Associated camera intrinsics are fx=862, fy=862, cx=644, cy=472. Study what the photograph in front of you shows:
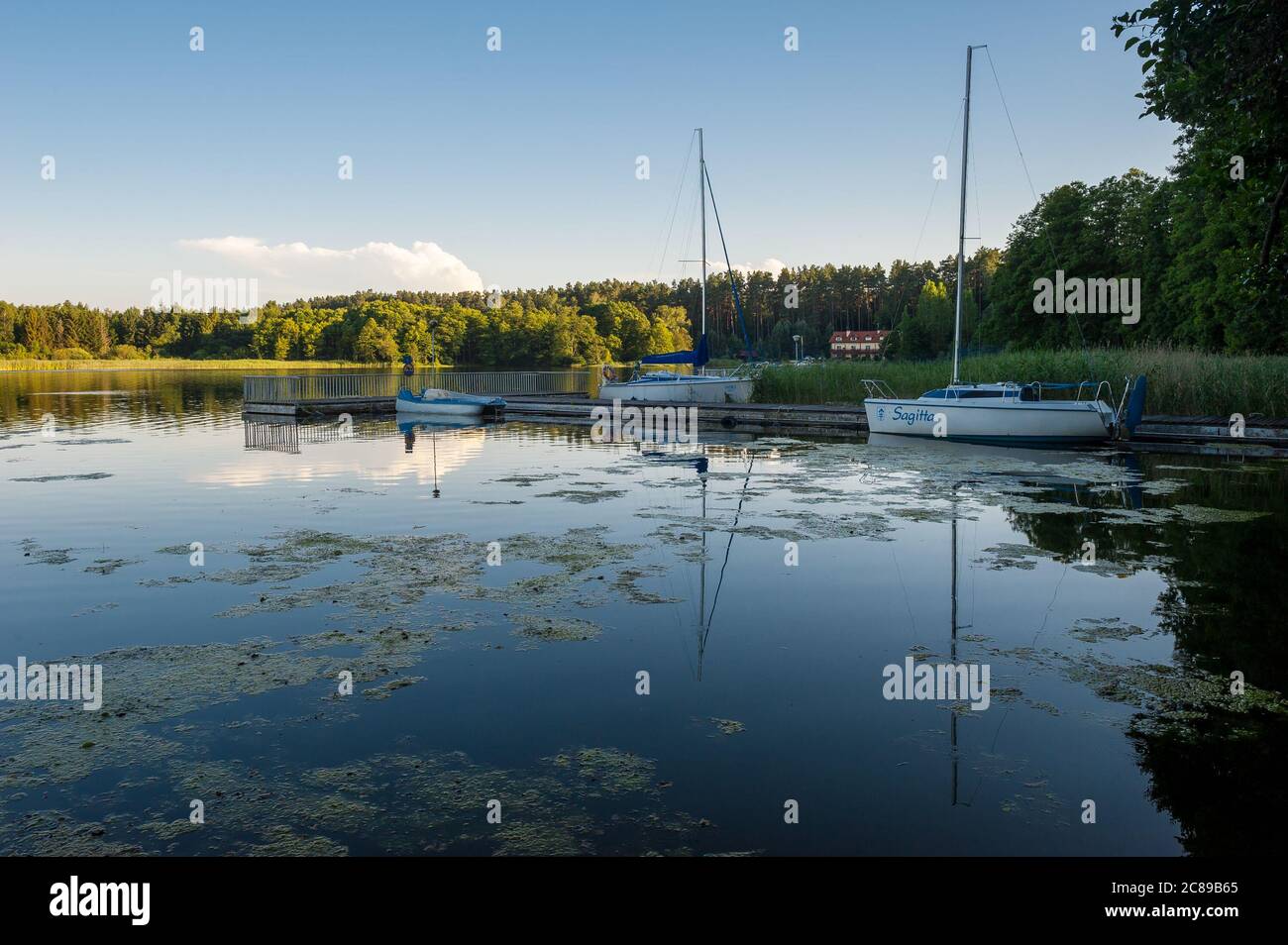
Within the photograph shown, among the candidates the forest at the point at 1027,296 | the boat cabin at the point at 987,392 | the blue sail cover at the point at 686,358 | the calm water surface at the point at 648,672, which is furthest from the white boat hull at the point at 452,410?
the calm water surface at the point at 648,672

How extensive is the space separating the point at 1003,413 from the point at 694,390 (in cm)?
1472

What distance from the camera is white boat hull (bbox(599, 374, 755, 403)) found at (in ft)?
118

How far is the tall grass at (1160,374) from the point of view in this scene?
24.5m

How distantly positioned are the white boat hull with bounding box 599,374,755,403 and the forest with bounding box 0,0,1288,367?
5.66 m

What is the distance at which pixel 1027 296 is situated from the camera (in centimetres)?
5459

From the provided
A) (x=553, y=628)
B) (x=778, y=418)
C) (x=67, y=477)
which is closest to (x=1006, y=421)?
(x=778, y=418)

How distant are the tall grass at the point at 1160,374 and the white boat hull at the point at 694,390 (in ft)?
16.5

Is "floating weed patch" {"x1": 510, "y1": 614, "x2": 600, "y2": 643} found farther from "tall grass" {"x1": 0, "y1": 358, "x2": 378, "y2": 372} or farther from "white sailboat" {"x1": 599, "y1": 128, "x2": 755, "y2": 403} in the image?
"tall grass" {"x1": 0, "y1": 358, "x2": 378, "y2": 372}

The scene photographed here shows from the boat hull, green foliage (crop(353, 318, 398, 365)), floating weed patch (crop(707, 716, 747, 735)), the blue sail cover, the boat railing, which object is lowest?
floating weed patch (crop(707, 716, 747, 735))

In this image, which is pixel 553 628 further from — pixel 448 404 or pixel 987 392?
pixel 448 404

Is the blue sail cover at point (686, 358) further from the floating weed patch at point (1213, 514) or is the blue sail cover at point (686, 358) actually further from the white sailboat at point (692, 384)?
the floating weed patch at point (1213, 514)

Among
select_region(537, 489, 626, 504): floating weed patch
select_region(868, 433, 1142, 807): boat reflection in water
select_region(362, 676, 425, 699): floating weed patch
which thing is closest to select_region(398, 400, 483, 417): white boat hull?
select_region(868, 433, 1142, 807): boat reflection in water
